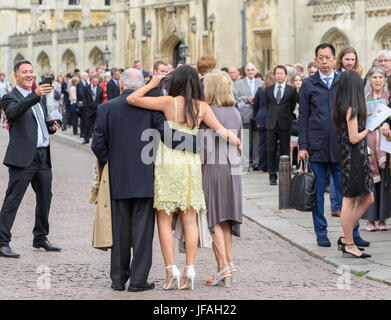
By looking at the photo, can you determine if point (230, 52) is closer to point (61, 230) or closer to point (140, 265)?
point (61, 230)

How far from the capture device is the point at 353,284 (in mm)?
7609

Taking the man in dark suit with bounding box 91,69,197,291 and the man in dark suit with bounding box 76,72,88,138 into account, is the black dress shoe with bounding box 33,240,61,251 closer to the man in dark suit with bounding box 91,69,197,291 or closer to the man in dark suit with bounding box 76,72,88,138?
the man in dark suit with bounding box 91,69,197,291

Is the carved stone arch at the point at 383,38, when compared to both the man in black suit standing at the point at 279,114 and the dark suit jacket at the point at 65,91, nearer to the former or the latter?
the dark suit jacket at the point at 65,91

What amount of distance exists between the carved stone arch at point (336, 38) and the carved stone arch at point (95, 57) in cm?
2833

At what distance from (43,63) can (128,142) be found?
60928mm

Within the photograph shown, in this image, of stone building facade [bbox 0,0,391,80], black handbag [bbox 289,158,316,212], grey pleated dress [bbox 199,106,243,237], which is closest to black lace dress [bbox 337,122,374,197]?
black handbag [bbox 289,158,316,212]

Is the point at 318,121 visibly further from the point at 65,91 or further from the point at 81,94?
the point at 65,91

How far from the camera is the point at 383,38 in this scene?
29.7 meters

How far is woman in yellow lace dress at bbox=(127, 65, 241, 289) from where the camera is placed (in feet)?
24.1

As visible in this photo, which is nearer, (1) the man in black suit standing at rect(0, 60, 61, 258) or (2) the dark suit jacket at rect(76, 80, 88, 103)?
(1) the man in black suit standing at rect(0, 60, 61, 258)

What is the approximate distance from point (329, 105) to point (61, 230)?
11.6 feet

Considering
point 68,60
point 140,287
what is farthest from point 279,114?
point 68,60

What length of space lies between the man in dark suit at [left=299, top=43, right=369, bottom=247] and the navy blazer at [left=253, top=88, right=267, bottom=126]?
6.49 metres

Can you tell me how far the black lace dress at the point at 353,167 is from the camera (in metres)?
8.72
